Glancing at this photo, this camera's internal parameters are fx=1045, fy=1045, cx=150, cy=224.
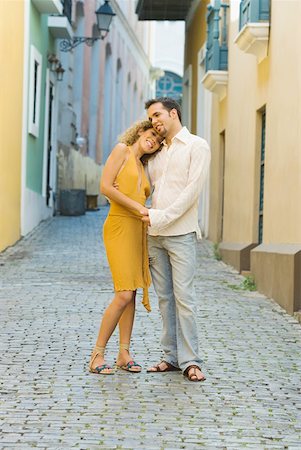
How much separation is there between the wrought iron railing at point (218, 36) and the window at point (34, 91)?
11.8 feet

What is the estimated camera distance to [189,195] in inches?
260

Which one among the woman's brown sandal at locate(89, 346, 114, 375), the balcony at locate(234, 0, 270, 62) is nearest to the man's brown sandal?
the woman's brown sandal at locate(89, 346, 114, 375)

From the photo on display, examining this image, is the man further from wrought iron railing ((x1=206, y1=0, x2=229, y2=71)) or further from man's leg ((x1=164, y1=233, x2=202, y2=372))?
wrought iron railing ((x1=206, y1=0, x2=229, y2=71))

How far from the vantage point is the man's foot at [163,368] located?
6.84 meters

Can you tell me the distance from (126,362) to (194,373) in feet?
1.68

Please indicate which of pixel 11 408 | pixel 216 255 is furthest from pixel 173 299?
pixel 216 255

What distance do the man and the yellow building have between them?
306 cm

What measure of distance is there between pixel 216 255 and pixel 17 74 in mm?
4438

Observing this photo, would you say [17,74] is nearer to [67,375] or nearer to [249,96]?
[249,96]

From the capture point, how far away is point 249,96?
45.4 ft

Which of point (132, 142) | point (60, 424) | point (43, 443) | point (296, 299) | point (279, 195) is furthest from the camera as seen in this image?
point (279, 195)

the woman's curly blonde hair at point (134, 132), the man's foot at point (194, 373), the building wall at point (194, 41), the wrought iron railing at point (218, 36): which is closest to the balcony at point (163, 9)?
the building wall at point (194, 41)

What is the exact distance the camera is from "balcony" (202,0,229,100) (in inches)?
643

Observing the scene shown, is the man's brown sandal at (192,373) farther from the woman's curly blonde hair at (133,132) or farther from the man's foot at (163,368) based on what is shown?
the woman's curly blonde hair at (133,132)
